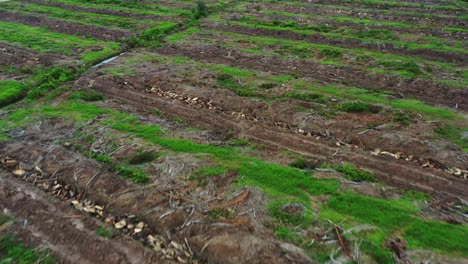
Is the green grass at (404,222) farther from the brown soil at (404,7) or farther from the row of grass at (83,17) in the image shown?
the brown soil at (404,7)

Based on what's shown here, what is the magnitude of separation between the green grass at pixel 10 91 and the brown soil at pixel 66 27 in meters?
8.22

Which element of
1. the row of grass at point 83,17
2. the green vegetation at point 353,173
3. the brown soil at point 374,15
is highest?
the brown soil at point 374,15

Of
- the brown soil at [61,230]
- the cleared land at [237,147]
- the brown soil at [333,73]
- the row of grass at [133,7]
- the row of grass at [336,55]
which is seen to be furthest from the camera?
the row of grass at [133,7]

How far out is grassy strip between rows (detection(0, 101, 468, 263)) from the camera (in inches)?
360

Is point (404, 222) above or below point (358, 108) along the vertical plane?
below

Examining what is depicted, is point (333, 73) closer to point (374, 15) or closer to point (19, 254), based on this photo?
point (374, 15)

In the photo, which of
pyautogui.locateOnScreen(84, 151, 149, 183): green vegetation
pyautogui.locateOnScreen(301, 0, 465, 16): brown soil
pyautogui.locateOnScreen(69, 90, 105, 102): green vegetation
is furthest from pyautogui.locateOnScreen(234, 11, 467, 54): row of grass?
pyautogui.locateOnScreen(84, 151, 149, 183): green vegetation

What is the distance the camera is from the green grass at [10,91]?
16891mm

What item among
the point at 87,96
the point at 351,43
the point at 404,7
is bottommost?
the point at 87,96

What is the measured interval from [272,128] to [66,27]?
2072 centimetres

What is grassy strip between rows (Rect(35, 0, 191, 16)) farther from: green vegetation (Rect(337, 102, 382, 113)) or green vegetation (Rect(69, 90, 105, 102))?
green vegetation (Rect(337, 102, 382, 113))

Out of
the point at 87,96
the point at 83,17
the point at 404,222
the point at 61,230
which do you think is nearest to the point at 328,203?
the point at 404,222

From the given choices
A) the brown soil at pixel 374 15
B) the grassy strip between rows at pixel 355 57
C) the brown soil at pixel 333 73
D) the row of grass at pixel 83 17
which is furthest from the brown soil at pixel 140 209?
the brown soil at pixel 374 15

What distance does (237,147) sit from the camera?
13.2m
